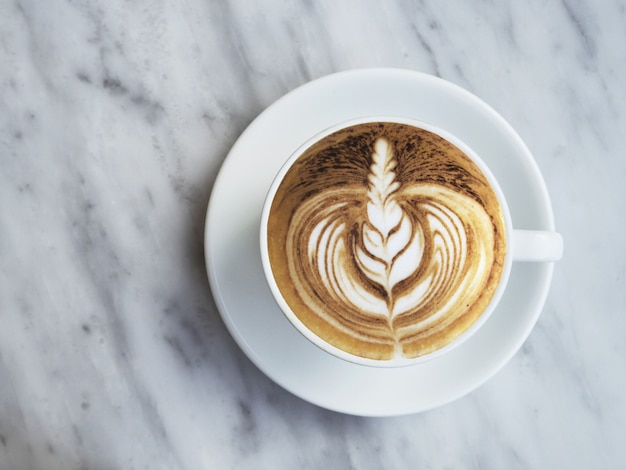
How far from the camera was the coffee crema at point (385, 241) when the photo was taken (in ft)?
2.44

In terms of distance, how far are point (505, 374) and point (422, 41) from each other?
0.53 m

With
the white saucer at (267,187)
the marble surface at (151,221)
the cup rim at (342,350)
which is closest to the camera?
the cup rim at (342,350)

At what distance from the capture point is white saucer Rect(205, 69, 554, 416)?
88 centimetres

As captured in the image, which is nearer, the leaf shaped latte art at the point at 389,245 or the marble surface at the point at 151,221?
the leaf shaped latte art at the point at 389,245

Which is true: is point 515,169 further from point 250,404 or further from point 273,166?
point 250,404

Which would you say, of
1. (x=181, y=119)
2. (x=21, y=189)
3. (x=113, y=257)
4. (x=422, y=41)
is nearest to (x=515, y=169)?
(x=422, y=41)

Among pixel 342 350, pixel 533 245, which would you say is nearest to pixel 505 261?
pixel 533 245

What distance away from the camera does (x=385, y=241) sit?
0.74 metres

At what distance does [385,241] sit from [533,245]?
0.19 metres

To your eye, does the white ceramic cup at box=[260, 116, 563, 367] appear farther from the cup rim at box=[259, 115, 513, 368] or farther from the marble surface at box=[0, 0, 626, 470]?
the marble surface at box=[0, 0, 626, 470]

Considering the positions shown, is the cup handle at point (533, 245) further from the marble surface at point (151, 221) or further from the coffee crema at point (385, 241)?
the marble surface at point (151, 221)

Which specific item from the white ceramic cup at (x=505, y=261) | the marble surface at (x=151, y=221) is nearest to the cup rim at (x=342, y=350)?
the white ceramic cup at (x=505, y=261)

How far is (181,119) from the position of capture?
99cm

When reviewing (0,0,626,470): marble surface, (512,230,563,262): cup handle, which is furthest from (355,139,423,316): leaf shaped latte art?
(0,0,626,470): marble surface
